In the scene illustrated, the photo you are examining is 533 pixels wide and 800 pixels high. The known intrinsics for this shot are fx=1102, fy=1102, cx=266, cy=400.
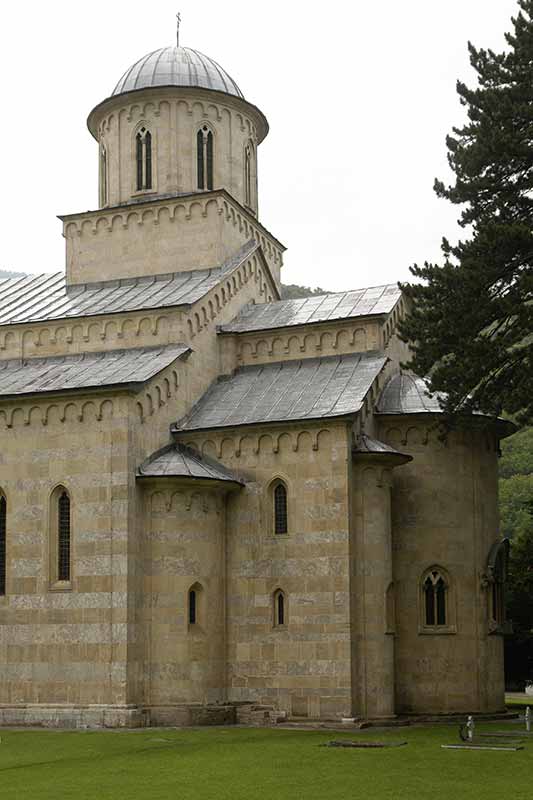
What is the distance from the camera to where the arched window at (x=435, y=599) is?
27.2 m

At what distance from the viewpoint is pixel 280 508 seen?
26.4 m

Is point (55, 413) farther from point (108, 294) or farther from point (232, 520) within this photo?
point (108, 294)

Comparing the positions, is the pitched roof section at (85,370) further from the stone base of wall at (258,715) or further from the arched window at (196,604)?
the stone base of wall at (258,715)

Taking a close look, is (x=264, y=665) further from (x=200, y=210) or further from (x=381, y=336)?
(x=200, y=210)

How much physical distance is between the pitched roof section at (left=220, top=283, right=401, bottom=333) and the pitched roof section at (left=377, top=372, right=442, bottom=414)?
1.96 m

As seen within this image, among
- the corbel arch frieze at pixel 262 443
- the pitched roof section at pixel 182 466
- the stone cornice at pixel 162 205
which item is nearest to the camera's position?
the pitched roof section at pixel 182 466

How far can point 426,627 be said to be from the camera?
1067 inches

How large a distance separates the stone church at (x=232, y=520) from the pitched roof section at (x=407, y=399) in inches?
2.4

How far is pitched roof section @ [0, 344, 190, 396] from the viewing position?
2627 centimetres

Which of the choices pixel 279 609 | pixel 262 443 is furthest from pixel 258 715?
pixel 262 443

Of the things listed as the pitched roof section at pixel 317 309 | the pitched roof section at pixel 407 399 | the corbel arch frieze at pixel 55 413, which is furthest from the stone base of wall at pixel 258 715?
the pitched roof section at pixel 317 309

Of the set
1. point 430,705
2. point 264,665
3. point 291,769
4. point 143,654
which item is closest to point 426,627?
point 430,705

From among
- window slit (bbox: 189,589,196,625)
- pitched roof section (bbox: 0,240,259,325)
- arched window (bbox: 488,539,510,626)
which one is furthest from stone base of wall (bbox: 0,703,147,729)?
pitched roof section (bbox: 0,240,259,325)

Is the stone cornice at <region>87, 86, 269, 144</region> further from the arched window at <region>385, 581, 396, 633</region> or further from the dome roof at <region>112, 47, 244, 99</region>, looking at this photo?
the arched window at <region>385, 581, 396, 633</region>
